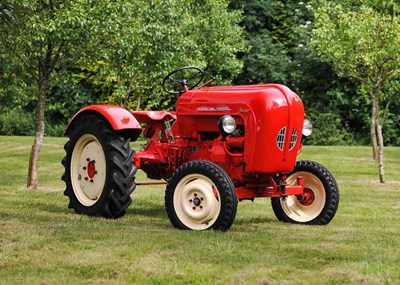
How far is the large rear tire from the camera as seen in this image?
870 cm

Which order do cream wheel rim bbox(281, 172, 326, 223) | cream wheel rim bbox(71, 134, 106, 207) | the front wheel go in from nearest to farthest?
the front wheel
cream wheel rim bbox(281, 172, 326, 223)
cream wheel rim bbox(71, 134, 106, 207)

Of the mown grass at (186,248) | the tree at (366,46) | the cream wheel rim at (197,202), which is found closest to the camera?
the mown grass at (186,248)

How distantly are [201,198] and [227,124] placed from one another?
2.50 feet

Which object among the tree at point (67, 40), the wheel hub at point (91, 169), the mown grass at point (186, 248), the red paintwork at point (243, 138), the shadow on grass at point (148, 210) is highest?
the tree at point (67, 40)

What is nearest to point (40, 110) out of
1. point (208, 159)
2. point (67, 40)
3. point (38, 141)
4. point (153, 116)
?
point (38, 141)

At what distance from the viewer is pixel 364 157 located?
22.5m

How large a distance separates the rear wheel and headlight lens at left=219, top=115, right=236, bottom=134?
38 centimetres

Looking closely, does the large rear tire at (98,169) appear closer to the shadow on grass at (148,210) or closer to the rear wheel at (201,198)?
the shadow on grass at (148,210)

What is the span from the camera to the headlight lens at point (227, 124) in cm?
779

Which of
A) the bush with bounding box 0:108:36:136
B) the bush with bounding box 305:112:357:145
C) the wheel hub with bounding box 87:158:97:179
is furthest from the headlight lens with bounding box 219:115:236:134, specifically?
the bush with bounding box 0:108:36:136

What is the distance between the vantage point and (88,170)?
30.3 ft

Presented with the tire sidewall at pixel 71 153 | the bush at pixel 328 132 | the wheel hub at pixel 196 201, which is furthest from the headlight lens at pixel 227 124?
the bush at pixel 328 132

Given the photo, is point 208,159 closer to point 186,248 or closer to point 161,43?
point 186,248

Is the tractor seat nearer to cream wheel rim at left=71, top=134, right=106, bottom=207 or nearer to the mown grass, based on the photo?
cream wheel rim at left=71, top=134, right=106, bottom=207
